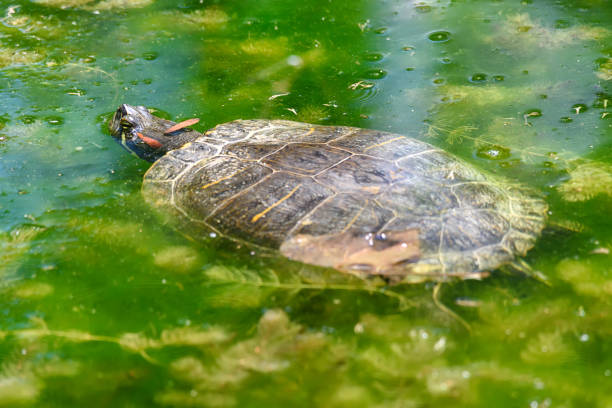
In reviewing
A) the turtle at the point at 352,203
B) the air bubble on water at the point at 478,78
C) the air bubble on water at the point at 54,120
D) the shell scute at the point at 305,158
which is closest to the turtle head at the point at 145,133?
the turtle at the point at 352,203

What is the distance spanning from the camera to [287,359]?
2.20 metres

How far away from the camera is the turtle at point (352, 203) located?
2.43 metres

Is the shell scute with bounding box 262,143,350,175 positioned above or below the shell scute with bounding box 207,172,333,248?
above

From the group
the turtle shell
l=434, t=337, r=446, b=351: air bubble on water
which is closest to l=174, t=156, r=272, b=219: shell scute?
the turtle shell

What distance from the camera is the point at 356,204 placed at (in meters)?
2.52

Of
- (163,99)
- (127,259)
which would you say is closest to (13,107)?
(163,99)

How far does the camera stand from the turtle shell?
243 centimetres

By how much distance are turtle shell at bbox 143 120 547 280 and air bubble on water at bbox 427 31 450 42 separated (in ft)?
6.41

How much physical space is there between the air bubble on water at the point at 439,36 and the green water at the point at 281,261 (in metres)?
0.02

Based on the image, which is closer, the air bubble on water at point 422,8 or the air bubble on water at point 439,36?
the air bubble on water at point 439,36

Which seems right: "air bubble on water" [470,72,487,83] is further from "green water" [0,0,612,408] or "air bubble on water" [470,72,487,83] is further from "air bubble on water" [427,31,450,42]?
"air bubble on water" [427,31,450,42]

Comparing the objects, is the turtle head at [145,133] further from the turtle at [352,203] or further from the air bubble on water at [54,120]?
the air bubble on water at [54,120]

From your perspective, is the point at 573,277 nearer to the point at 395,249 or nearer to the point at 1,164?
the point at 395,249

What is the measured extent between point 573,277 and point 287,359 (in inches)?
50.8
